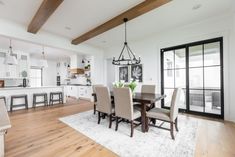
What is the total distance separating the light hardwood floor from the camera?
1895 millimetres

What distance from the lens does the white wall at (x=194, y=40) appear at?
3152mm

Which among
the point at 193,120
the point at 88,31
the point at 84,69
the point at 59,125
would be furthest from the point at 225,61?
the point at 84,69

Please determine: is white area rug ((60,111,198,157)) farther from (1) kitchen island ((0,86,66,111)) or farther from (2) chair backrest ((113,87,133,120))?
(1) kitchen island ((0,86,66,111))

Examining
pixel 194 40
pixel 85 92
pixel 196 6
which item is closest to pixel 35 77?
pixel 85 92

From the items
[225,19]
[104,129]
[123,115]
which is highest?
[225,19]

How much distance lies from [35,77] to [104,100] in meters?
8.02

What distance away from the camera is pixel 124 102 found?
247cm

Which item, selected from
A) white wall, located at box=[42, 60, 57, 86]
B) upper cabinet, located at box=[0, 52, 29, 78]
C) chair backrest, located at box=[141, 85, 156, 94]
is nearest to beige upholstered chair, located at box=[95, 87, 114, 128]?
chair backrest, located at box=[141, 85, 156, 94]

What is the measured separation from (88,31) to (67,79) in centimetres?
563

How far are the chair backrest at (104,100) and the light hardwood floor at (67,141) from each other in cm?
76

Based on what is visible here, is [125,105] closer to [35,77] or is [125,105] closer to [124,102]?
[124,102]

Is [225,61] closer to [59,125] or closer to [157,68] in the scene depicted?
[157,68]

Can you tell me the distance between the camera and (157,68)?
4.54 metres

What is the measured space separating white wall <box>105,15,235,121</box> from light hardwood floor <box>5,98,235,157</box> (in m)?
1.05
